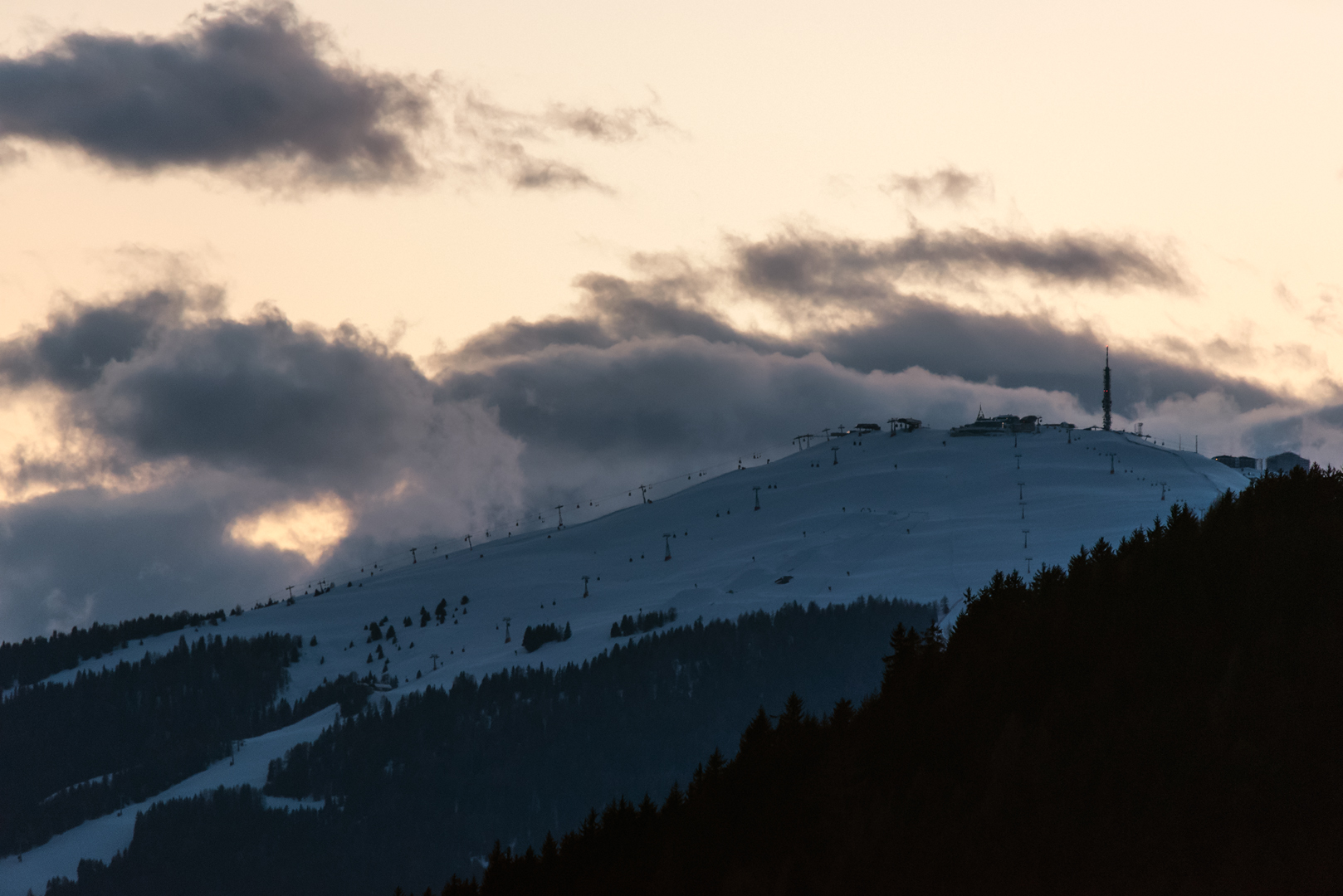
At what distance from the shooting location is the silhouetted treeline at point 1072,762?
347 feet

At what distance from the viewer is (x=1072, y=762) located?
117375 millimetres

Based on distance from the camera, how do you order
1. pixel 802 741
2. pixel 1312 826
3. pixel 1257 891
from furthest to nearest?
pixel 802 741
pixel 1312 826
pixel 1257 891

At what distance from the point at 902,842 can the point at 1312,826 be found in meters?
26.6

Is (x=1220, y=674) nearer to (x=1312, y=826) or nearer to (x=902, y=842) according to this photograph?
(x=1312, y=826)

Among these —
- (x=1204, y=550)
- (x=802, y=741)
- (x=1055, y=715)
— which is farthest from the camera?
(x=1204, y=550)

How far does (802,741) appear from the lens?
133 m

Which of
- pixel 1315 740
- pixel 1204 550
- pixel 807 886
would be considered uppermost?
pixel 1204 550

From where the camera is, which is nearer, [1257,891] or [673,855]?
[1257,891]

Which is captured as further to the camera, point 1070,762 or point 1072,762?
point 1072,762

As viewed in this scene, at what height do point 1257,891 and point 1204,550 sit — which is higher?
point 1204,550

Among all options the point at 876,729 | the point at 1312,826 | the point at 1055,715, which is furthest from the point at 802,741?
the point at 1312,826

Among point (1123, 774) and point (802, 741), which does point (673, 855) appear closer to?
point (802, 741)

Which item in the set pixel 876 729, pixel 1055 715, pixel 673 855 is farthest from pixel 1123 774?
pixel 673 855

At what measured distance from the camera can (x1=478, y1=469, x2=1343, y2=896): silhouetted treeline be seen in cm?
10588
